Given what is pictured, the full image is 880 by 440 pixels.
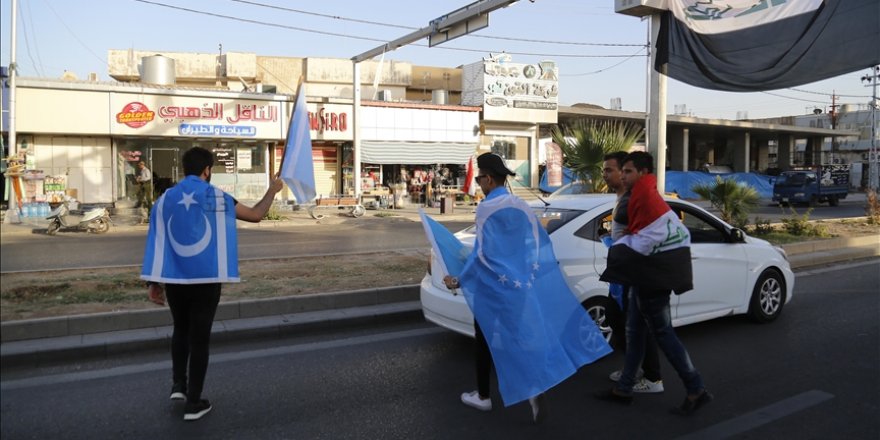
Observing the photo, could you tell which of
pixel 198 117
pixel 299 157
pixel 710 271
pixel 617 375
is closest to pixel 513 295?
pixel 617 375

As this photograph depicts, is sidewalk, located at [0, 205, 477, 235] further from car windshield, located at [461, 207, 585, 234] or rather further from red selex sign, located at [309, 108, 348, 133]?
car windshield, located at [461, 207, 585, 234]

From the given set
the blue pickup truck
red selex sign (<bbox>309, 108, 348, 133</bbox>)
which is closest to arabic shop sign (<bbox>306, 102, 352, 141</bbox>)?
red selex sign (<bbox>309, 108, 348, 133</bbox>)

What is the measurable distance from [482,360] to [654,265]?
4.34 ft

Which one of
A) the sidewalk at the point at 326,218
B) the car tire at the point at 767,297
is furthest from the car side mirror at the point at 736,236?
the sidewalk at the point at 326,218

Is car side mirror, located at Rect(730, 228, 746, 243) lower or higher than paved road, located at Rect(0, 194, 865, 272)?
higher

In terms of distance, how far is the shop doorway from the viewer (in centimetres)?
2353

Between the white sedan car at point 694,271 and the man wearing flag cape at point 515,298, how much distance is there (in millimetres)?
1284

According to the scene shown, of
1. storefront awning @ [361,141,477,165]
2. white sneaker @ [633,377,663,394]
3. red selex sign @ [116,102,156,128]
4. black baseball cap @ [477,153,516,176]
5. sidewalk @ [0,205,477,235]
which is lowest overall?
white sneaker @ [633,377,663,394]

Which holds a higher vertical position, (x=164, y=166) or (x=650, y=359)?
(x=164, y=166)

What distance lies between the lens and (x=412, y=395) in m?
4.90

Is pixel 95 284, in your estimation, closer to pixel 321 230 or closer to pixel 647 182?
pixel 647 182

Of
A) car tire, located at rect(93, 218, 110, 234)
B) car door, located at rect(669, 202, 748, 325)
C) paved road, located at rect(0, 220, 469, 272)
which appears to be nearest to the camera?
car door, located at rect(669, 202, 748, 325)

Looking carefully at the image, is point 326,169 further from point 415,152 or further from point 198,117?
point 198,117

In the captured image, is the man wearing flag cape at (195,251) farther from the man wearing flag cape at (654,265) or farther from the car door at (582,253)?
the car door at (582,253)
